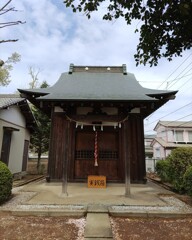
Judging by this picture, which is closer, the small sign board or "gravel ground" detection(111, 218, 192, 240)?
"gravel ground" detection(111, 218, 192, 240)

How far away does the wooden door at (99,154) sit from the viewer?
8.04 m

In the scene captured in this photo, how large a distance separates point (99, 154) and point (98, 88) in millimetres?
2882

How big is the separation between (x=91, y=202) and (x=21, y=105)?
351 inches

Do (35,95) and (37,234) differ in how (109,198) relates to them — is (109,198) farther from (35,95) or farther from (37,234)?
(35,95)

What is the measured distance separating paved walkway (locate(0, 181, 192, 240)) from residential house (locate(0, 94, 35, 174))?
16.5ft

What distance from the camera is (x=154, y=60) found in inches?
150

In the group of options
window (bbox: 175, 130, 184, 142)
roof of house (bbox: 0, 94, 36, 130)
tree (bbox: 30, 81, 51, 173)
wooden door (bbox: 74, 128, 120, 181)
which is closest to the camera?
wooden door (bbox: 74, 128, 120, 181)

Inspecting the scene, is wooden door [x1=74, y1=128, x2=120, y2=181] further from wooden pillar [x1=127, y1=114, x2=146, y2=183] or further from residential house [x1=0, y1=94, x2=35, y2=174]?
residential house [x1=0, y1=94, x2=35, y2=174]

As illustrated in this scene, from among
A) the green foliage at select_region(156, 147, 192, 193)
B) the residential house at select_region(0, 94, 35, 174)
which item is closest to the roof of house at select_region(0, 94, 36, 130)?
the residential house at select_region(0, 94, 35, 174)

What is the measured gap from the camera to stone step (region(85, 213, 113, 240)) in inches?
130

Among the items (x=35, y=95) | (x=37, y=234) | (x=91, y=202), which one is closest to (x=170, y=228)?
(x=91, y=202)

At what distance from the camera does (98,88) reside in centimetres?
841

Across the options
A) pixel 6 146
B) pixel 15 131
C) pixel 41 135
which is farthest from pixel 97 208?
pixel 41 135

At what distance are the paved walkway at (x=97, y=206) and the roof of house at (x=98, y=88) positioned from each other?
3.09 m
